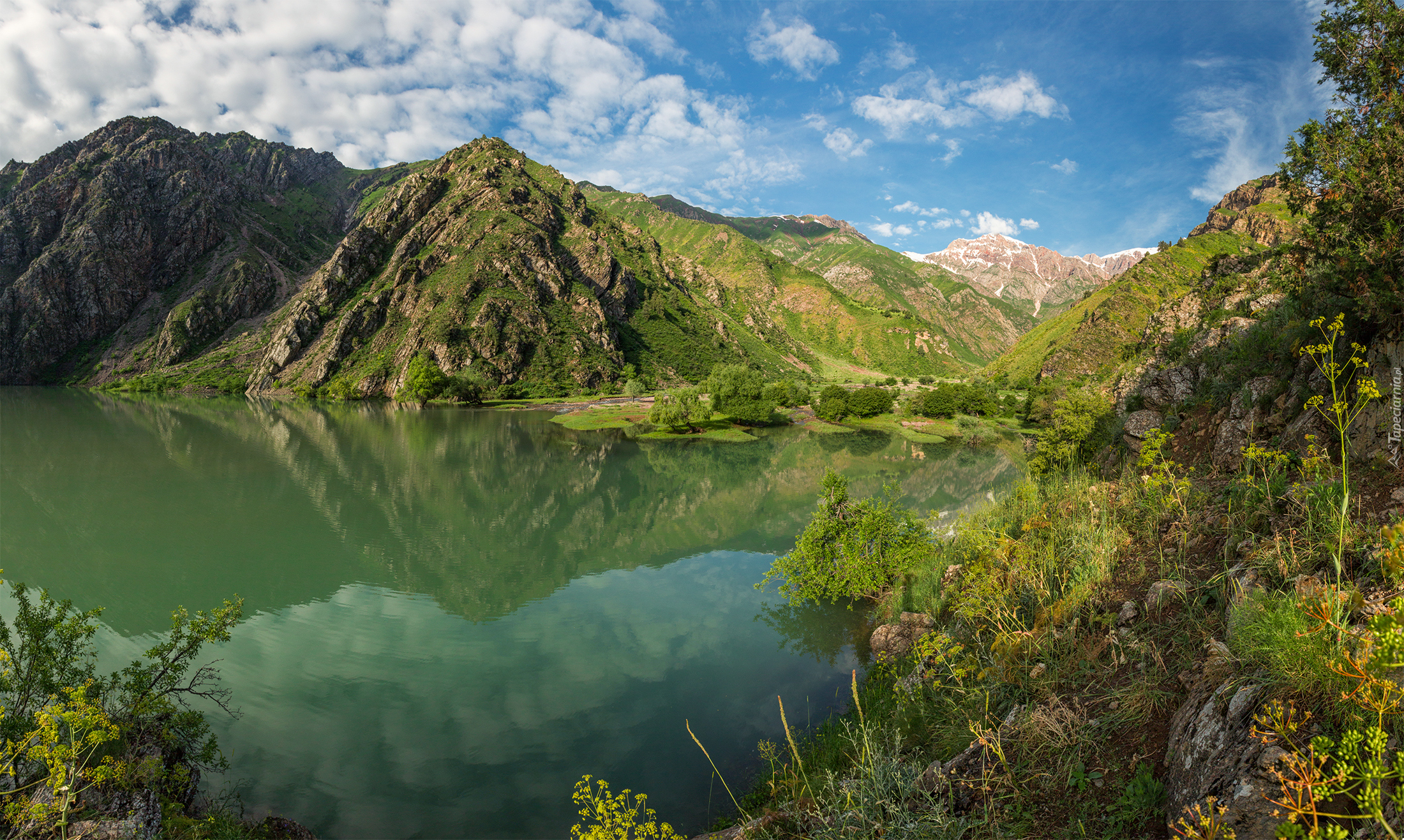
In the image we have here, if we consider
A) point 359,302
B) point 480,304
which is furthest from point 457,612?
point 359,302

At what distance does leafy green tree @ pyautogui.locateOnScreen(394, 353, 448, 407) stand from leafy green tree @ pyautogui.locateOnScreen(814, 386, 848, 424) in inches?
3201

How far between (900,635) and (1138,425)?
9.21 m

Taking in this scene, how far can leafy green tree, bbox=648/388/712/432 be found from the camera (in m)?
66.5

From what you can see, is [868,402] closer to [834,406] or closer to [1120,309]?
[834,406]

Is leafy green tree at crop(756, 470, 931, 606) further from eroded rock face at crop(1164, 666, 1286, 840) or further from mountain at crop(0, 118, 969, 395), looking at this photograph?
mountain at crop(0, 118, 969, 395)

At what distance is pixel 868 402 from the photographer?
272ft

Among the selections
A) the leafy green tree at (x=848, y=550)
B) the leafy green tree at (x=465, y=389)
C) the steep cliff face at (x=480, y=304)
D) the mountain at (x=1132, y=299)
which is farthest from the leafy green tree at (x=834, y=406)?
the steep cliff face at (x=480, y=304)

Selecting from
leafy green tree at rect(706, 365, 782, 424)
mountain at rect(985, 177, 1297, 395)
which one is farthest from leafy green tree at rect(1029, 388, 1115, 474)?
mountain at rect(985, 177, 1297, 395)

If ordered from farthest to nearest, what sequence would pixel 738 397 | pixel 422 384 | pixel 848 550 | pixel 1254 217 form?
pixel 1254 217 → pixel 422 384 → pixel 738 397 → pixel 848 550

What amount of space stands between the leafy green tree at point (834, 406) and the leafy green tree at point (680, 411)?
69.2 feet

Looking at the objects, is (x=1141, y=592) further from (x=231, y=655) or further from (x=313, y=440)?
(x=313, y=440)

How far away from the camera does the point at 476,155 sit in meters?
199

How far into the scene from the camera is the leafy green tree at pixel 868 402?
82438 millimetres

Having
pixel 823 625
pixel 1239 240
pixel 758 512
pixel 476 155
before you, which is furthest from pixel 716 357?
pixel 823 625
